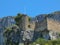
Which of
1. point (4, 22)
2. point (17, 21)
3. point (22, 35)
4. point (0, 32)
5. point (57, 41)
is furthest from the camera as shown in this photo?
point (4, 22)

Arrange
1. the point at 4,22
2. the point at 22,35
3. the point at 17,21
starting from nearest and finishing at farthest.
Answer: the point at 22,35 < the point at 17,21 < the point at 4,22

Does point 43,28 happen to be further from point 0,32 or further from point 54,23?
point 0,32

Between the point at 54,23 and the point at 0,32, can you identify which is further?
the point at 0,32

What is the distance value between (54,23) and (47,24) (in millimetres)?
1090

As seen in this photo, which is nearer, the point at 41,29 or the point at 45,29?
the point at 45,29

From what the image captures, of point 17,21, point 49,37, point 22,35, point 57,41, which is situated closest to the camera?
point 57,41

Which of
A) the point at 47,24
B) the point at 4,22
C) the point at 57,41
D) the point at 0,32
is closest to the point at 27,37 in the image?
the point at 47,24

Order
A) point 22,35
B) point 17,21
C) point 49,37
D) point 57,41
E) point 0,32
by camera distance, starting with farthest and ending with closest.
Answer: point 0,32, point 17,21, point 22,35, point 49,37, point 57,41

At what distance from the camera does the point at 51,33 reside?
122 feet

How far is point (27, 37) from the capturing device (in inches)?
1534

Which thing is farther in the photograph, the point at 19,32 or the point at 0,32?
the point at 0,32

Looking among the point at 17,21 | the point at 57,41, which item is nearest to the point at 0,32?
the point at 17,21

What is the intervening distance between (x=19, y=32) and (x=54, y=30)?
506 centimetres

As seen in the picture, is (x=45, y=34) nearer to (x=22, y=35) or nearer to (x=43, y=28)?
(x=43, y=28)
